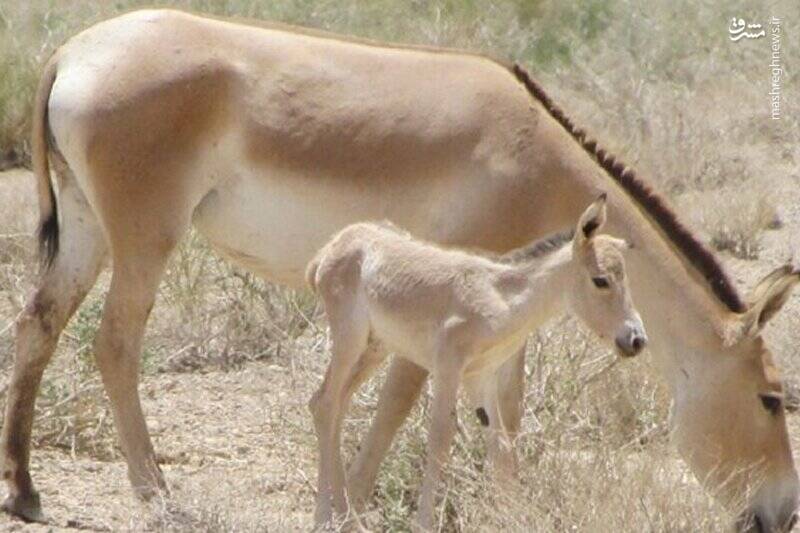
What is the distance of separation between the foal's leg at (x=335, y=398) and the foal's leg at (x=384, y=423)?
0.96 ft

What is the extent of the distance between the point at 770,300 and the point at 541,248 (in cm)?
107

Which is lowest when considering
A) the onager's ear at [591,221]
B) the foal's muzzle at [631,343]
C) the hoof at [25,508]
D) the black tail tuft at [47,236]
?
the hoof at [25,508]

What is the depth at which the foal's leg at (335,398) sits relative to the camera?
681 centimetres

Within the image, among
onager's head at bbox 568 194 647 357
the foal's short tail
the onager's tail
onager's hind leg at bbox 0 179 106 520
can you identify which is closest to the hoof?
onager's hind leg at bbox 0 179 106 520

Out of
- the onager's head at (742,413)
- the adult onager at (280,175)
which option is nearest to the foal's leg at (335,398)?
the adult onager at (280,175)

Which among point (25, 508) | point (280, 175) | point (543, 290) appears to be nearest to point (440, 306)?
point (543, 290)

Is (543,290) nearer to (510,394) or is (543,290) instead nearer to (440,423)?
(440,423)

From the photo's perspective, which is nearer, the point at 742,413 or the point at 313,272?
the point at 313,272

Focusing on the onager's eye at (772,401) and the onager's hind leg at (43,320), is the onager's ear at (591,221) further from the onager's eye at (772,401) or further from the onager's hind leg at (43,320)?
the onager's hind leg at (43,320)

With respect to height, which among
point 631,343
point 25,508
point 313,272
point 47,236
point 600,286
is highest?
point 600,286

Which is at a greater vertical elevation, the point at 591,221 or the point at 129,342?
the point at 591,221

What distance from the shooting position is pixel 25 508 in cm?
759

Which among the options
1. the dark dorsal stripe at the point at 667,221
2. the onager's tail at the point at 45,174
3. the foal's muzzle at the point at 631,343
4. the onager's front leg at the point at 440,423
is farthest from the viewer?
the onager's tail at the point at 45,174

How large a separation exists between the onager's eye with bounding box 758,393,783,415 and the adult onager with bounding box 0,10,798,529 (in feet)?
0.43
